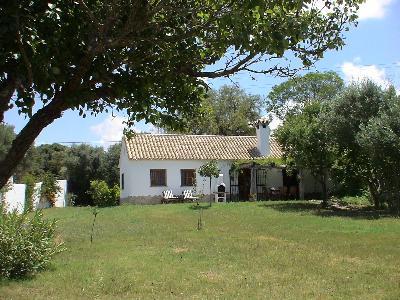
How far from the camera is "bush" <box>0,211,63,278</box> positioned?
950cm

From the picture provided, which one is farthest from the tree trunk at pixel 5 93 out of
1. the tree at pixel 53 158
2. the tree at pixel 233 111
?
the tree at pixel 233 111

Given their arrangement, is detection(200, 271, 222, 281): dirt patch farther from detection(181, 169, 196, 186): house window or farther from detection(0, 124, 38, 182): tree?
detection(0, 124, 38, 182): tree

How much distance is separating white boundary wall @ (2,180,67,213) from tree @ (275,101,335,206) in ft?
43.3

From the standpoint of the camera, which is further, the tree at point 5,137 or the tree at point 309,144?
the tree at point 5,137

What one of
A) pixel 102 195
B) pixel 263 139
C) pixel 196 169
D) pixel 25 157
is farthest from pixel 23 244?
pixel 25 157

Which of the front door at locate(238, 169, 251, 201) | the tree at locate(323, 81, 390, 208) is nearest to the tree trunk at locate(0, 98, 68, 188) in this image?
the tree at locate(323, 81, 390, 208)

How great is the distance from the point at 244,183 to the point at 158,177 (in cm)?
621

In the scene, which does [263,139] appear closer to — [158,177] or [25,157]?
[158,177]

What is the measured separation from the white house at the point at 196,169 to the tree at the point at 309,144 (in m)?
6.10

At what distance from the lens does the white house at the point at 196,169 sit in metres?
32.6

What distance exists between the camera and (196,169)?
3356 centimetres

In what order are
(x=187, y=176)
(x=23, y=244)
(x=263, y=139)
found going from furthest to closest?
(x=263, y=139), (x=187, y=176), (x=23, y=244)

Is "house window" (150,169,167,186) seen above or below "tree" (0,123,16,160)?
below

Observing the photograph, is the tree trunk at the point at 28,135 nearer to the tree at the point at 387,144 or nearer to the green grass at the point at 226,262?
the green grass at the point at 226,262
